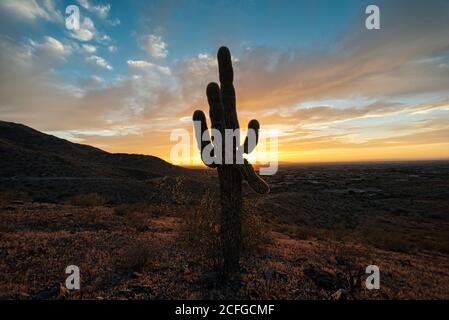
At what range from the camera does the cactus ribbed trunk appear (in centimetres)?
715

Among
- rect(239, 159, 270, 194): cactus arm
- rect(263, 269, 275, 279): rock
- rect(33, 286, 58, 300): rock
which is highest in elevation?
rect(239, 159, 270, 194): cactus arm

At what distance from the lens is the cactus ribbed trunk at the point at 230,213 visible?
7.15 meters

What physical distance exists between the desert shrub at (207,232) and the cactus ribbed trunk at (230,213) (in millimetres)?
278

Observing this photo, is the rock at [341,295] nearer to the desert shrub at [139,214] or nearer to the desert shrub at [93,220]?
the desert shrub at [139,214]

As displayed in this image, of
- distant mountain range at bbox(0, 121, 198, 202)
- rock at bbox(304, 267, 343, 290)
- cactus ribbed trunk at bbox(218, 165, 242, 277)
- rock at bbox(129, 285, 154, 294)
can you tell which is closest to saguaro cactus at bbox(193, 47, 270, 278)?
cactus ribbed trunk at bbox(218, 165, 242, 277)

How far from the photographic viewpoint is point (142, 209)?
18.9 meters

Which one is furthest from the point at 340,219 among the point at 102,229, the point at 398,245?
the point at 102,229

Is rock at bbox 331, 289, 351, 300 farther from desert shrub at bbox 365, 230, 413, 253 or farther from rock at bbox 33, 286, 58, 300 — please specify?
desert shrub at bbox 365, 230, 413, 253

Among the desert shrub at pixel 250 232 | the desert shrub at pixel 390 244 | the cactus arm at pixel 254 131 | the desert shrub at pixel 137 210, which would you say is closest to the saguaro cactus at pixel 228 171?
the cactus arm at pixel 254 131

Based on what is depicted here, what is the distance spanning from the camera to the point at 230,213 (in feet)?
23.5

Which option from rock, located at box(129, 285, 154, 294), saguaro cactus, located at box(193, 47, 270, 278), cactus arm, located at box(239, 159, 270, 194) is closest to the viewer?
rock, located at box(129, 285, 154, 294)

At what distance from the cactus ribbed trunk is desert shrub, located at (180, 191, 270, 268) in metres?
0.28
